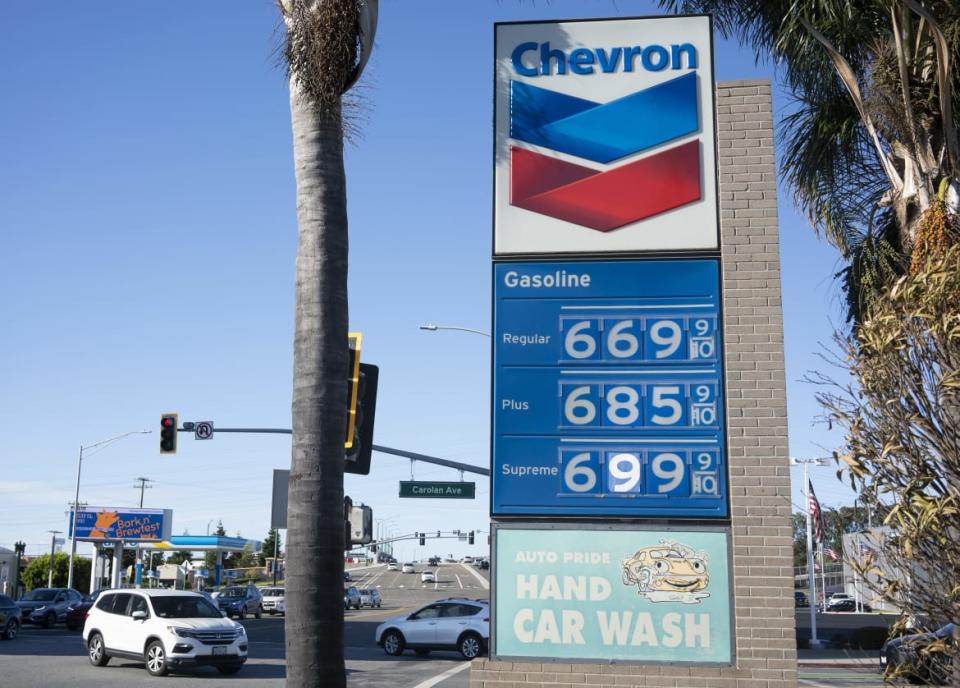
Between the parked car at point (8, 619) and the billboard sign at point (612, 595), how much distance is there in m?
29.0

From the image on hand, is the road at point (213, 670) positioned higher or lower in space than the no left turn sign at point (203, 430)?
lower

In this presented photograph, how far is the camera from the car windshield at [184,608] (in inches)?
950

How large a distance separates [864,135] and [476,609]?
1736 cm

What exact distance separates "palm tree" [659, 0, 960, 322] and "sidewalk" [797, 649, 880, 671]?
522 inches

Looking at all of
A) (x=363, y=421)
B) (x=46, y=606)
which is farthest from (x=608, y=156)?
(x=46, y=606)

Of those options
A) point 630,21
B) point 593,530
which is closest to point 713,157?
point 630,21

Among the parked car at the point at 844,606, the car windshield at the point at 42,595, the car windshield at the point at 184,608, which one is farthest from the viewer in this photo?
the parked car at the point at 844,606

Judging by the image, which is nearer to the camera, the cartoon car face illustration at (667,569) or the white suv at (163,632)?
the cartoon car face illustration at (667,569)

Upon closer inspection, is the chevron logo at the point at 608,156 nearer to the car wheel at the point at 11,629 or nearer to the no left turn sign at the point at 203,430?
the no left turn sign at the point at 203,430

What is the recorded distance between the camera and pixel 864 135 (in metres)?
18.6

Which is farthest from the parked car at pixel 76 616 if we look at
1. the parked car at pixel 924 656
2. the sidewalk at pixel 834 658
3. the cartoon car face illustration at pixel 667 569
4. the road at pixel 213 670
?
the parked car at pixel 924 656

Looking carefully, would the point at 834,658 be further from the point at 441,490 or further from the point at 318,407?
the point at 318,407

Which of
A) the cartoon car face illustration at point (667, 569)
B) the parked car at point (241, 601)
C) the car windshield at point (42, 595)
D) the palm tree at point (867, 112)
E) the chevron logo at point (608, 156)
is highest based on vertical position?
the palm tree at point (867, 112)

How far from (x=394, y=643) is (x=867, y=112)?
2049 cm
